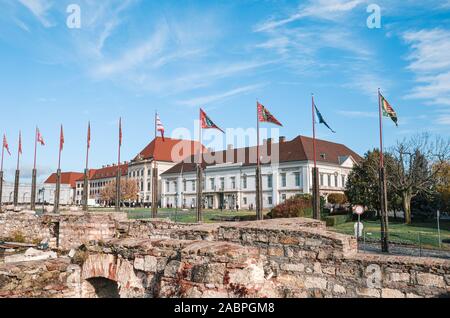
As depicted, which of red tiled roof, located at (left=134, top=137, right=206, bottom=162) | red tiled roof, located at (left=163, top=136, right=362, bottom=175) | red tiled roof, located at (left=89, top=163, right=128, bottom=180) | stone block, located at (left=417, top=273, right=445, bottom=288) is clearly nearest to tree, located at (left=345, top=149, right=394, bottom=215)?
red tiled roof, located at (left=163, top=136, right=362, bottom=175)

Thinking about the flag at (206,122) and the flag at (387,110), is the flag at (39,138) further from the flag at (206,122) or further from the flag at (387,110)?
the flag at (387,110)

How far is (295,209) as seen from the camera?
31250 mm

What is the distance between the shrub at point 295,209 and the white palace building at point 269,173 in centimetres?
3464

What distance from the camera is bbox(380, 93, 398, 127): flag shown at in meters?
19.0

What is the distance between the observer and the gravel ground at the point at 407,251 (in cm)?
1841

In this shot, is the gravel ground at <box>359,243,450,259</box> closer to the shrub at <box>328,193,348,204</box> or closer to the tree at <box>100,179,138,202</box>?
the shrub at <box>328,193,348,204</box>

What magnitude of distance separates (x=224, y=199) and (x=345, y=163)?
25.1 metres

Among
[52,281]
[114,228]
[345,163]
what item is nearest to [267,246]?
[52,281]

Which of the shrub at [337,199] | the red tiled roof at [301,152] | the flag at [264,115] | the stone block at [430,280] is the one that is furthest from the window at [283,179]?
the stone block at [430,280]

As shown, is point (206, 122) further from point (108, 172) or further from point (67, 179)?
point (67, 179)

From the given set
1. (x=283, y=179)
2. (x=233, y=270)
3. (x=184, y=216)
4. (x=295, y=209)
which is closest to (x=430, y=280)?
(x=233, y=270)

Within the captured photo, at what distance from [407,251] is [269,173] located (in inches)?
2139

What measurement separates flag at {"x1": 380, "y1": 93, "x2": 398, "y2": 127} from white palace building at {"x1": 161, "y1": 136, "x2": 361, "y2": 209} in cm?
4881
